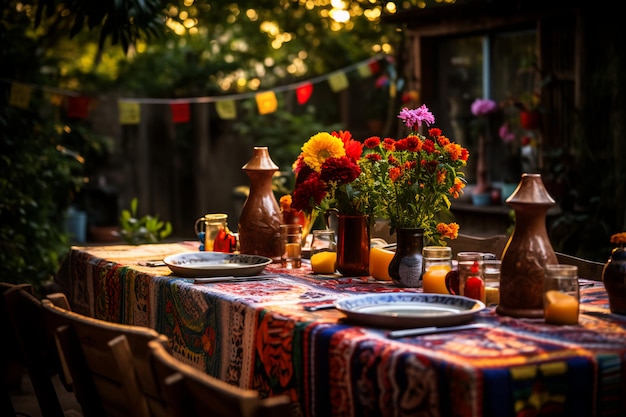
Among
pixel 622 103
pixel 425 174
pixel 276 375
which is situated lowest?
pixel 276 375

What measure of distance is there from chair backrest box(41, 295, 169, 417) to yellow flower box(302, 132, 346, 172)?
927mm

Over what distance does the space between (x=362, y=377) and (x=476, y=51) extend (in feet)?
17.4

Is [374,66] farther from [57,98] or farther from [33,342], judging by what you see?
[33,342]

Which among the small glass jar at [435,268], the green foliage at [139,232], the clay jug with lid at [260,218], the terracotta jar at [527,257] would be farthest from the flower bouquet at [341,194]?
the green foliage at [139,232]

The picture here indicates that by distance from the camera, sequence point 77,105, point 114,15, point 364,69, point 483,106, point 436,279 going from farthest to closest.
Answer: point 364,69, point 77,105, point 483,106, point 114,15, point 436,279

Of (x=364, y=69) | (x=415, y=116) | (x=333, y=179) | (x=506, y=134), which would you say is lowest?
(x=333, y=179)

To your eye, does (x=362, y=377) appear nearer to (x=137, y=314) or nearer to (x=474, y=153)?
(x=137, y=314)

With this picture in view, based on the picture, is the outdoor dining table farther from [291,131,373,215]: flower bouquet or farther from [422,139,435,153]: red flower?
[422,139,435,153]: red flower

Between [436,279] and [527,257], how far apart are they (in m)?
0.32

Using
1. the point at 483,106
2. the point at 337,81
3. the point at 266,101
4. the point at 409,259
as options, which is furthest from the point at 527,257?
the point at 337,81

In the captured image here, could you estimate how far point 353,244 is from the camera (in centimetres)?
278

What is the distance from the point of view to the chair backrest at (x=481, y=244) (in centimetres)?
326

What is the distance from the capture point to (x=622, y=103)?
5.23 m

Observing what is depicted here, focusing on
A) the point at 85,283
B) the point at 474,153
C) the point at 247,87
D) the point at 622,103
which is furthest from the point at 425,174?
the point at 247,87
